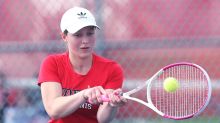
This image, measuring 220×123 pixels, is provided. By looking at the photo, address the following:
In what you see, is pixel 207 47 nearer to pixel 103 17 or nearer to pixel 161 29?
pixel 161 29

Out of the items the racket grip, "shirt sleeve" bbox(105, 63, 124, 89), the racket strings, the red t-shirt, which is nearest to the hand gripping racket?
the racket strings

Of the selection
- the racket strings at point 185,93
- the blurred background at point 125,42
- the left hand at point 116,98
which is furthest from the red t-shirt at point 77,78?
the blurred background at point 125,42

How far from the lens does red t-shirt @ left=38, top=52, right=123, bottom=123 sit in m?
3.79

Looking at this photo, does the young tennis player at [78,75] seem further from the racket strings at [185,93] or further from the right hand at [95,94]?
the racket strings at [185,93]

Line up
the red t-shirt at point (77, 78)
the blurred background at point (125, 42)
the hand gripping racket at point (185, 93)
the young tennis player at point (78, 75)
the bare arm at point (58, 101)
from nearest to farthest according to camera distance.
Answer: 1. the bare arm at point (58, 101)
2. the young tennis player at point (78, 75)
3. the red t-shirt at point (77, 78)
4. the hand gripping racket at point (185, 93)
5. the blurred background at point (125, 42)

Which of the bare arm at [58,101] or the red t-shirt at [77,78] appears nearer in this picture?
the bare arm at [58,101]

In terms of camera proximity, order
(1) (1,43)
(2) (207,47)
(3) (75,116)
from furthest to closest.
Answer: (1) (1,43) → (2) (207,47) → (3) (75,116)

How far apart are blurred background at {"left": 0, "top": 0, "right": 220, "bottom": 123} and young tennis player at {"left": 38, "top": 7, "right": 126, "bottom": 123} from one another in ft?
4.91

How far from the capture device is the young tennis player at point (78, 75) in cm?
369

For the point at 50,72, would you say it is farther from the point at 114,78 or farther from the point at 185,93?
the point at 185,93

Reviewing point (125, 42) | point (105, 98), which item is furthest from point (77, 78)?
point (125, 42)

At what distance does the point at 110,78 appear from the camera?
3.87 m

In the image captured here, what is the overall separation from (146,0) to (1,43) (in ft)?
4.35

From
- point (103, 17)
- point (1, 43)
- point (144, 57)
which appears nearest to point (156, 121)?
point (144, 57)
